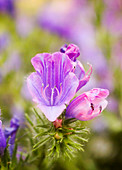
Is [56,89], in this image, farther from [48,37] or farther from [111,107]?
[48,37]

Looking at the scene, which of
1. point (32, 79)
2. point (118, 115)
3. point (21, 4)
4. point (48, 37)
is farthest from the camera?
point (21, 4)

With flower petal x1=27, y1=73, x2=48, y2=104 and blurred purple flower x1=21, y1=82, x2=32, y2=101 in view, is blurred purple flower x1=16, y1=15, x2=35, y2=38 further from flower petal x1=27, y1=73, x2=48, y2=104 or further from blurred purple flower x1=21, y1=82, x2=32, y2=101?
flower petal x1=27, y1=73, x2=48, y2=104

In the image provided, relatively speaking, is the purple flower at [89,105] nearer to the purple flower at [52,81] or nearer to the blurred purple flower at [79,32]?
the purple flower at [52,81]

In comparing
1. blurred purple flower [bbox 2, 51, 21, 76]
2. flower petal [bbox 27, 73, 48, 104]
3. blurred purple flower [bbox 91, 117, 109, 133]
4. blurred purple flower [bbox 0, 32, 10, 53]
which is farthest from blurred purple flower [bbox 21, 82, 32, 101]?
flower petal [bbox 27, 73, 48, 104]

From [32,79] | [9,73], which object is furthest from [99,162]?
[32,79]

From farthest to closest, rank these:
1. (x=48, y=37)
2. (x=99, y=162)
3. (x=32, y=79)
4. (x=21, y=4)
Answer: (x=21, y=4) → (x=48, y=37) → (x=99, y=162) → (x=32, y=79)

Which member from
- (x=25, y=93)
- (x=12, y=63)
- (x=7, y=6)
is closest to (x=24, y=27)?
(x=7, y=6)

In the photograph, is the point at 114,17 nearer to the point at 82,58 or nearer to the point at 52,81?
the point at 82,58
